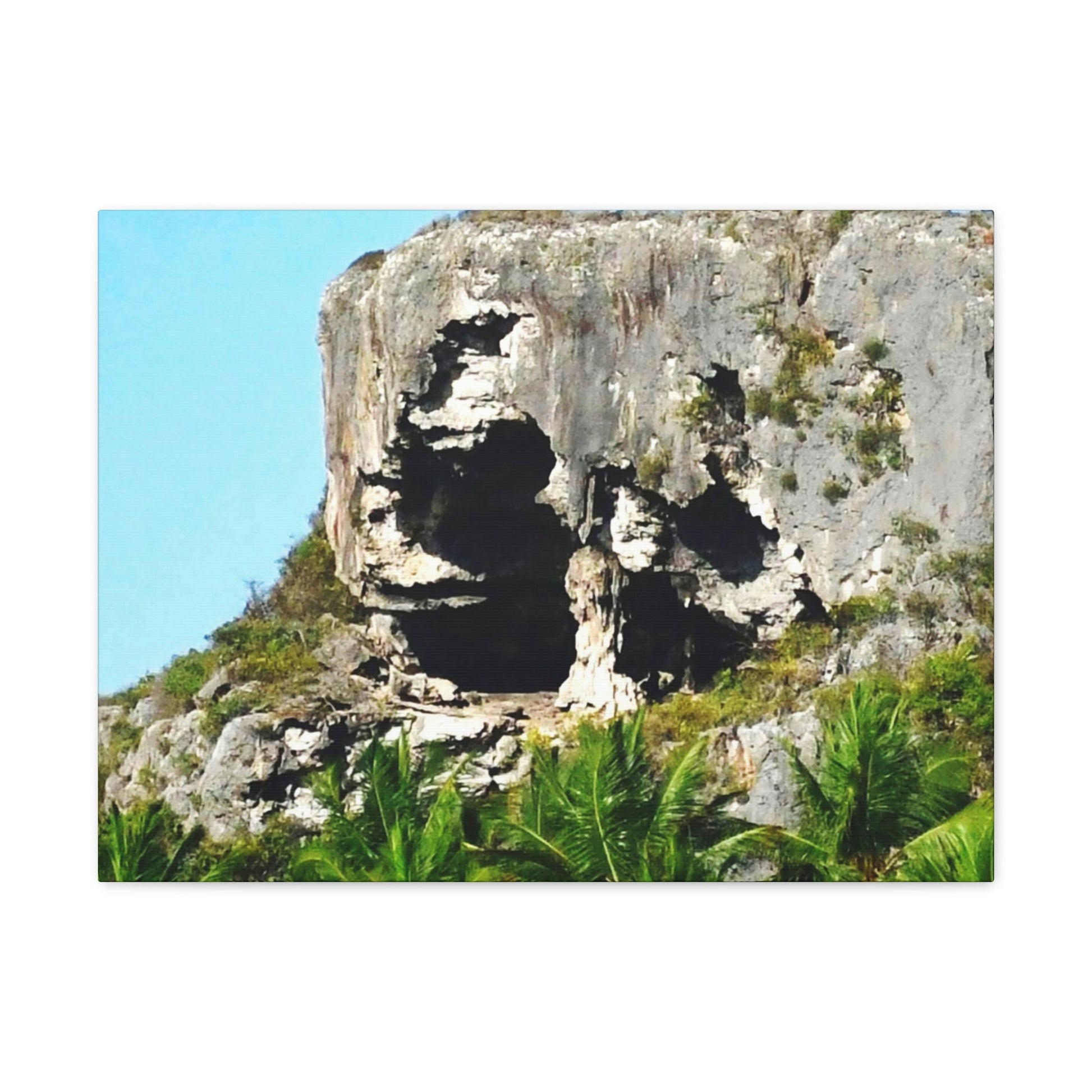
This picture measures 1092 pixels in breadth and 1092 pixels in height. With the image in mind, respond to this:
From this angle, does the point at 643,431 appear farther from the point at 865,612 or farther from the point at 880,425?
the point at 865,612

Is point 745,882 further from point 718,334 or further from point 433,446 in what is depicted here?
point 433,446

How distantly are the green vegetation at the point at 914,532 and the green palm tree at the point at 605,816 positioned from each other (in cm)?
197

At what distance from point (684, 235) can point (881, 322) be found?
1581 mm

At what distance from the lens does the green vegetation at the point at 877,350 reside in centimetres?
1132

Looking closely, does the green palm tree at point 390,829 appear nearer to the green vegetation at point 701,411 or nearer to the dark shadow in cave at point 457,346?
the green vegetation at point 701,411

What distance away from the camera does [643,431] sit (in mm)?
13078

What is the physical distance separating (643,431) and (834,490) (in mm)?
1805

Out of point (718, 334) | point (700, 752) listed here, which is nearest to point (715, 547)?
point (718, 334)

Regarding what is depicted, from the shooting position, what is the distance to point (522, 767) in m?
11.1

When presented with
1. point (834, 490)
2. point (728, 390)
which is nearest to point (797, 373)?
point (728, 390)

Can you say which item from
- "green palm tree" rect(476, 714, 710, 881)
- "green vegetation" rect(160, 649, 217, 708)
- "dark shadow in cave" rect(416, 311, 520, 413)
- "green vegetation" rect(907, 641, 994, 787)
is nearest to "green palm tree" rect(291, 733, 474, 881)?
"green palm tree" rect(476, 714, 710, 881)

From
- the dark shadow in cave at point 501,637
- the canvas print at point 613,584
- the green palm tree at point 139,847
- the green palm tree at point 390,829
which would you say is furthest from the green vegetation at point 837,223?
the green palm tree at point 139,847

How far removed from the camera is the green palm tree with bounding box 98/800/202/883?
9984 millimetres

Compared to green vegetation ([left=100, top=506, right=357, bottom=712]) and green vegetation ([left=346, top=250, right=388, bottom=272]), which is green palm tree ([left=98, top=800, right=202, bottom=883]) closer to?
green vegetation ([left=100, top=506, right=357, bottom=712])
